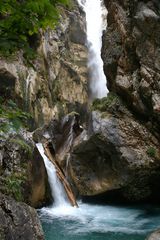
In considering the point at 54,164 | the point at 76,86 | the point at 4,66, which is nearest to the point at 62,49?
the point at 76,86

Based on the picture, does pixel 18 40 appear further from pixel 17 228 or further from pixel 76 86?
pixel 76 86

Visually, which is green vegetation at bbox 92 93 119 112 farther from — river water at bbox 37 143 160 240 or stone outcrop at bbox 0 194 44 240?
stone outcrop at bbox 0 194 44 240

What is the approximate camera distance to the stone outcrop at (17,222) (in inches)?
215

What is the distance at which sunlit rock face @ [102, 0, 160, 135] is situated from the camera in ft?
41.6

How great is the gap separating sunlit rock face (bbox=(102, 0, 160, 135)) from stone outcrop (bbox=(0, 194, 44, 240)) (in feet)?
24.9

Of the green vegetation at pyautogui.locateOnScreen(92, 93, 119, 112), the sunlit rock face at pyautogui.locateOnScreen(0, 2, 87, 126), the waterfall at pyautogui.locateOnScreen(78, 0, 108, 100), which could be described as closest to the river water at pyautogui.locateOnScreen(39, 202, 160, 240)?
the green vegetation at pyautogui.locateOnScreen(92, 93, 119, 112)

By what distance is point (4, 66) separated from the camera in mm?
18250

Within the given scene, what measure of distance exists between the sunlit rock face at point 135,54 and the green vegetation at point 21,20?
9792mm

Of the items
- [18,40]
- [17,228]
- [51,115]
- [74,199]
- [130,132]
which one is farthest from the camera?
[51,115]

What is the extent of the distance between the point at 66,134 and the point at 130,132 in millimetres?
5688

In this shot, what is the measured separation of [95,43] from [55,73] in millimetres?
8744

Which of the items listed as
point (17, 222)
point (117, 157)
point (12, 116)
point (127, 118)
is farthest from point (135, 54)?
point (12, 116)

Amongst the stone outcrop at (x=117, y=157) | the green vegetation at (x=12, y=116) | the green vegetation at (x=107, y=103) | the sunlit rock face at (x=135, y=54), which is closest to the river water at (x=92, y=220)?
the stone outcrop at (x=117, y=157)

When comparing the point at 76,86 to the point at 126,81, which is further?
the point at 76,86
